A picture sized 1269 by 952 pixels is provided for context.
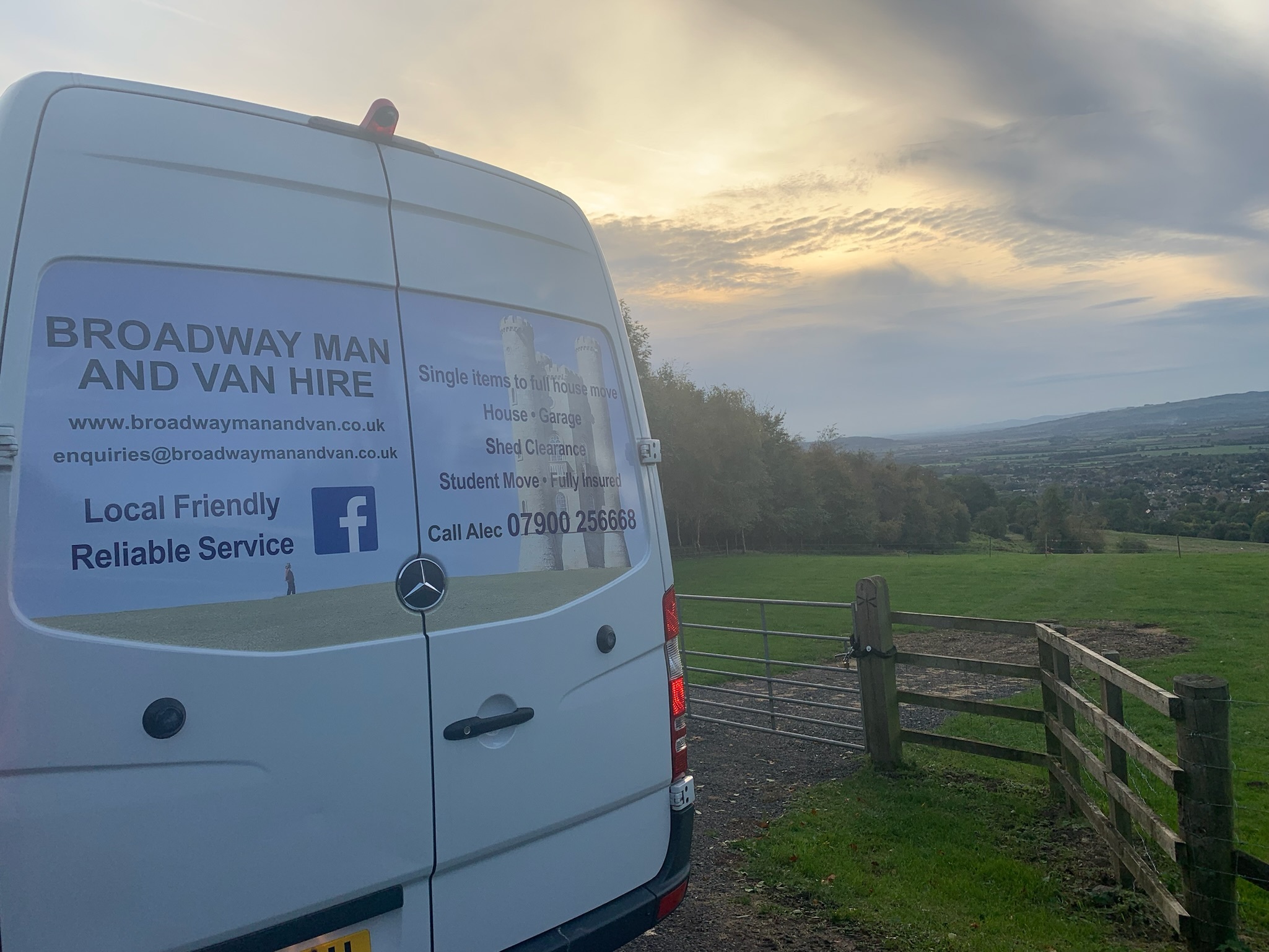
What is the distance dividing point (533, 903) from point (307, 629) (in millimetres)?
1210

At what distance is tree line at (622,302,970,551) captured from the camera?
37.1 metres

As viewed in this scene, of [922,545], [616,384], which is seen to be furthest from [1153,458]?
[616,384]

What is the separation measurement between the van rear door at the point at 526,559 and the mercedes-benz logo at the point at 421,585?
34mm

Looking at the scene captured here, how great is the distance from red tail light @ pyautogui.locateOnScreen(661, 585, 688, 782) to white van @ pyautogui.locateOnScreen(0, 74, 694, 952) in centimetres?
6

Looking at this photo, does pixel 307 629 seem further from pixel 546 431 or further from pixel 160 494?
pixel 546 431

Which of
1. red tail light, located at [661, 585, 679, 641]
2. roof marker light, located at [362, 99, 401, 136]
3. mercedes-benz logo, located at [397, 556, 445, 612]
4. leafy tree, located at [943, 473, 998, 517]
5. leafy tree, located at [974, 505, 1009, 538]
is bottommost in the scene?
leafy tree, located at [974, 505, 1009, 538]

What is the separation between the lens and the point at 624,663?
3008 millimetres

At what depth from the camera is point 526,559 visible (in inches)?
109

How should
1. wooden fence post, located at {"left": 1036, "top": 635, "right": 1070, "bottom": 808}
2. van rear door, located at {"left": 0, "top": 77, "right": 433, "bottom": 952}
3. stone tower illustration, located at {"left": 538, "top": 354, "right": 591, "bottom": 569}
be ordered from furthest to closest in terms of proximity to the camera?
1. wooden fence post, located at {"left": 1036, "top": 635, "right": 1070, "bottom": 808}
2. stone tower illustration, located at {"left": 538, "top": 354, "right": 591, "bottom": 569}
3. van rear door, located at {"left": 0, "top": 77, "right": 433, "bottom": 952}

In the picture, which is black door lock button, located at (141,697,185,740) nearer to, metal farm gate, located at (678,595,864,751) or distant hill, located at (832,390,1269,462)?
metal farm gate, located at (678,595,864,751)

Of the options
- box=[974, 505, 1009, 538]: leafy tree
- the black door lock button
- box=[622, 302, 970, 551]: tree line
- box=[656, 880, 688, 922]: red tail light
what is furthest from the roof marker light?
box=[974, 505, 1009, 538]: leafy tree

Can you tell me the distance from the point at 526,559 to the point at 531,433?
433 mm

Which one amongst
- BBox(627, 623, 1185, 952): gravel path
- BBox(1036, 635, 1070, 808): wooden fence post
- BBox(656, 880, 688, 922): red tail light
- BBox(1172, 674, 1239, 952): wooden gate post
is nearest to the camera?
BBox(656, 880, 688, 922): red tail light

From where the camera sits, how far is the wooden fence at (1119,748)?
12.1 feet
